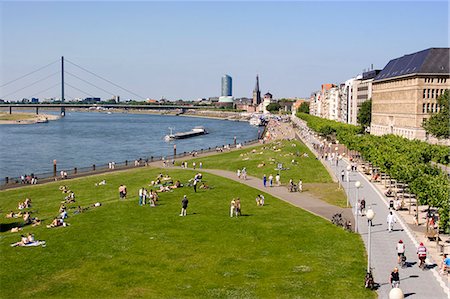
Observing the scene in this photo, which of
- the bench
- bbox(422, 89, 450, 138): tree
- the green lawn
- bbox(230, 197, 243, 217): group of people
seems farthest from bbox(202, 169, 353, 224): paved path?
bbox(422, 89, 450, 138): tree

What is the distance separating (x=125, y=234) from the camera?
31125mm

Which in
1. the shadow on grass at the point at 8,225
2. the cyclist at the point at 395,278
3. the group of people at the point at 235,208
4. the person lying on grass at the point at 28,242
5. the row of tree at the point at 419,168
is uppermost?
the row of tree at the point at 419,168

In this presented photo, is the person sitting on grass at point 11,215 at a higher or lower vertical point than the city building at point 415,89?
lower

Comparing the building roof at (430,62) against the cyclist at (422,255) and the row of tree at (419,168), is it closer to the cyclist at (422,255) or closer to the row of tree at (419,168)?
the row of tree at (419,168)

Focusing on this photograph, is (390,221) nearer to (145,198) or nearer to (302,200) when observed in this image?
(302,200)

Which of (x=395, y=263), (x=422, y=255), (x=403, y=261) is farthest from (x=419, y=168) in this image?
(x=422, y=255)

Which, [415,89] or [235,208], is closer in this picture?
[235,208]

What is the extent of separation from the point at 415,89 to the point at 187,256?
8197cm

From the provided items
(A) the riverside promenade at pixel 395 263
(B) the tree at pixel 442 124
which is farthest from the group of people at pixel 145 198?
(B) the tree at pixel 442 124

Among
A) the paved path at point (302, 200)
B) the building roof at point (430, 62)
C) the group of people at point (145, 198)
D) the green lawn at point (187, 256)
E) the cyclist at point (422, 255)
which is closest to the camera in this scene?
the green lawn at point (187, 256)

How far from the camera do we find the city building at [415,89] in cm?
9750

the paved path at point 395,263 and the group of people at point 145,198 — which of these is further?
the group of people at point 145,198

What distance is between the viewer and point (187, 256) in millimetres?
27109

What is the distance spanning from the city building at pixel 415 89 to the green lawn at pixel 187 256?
2634 inches
